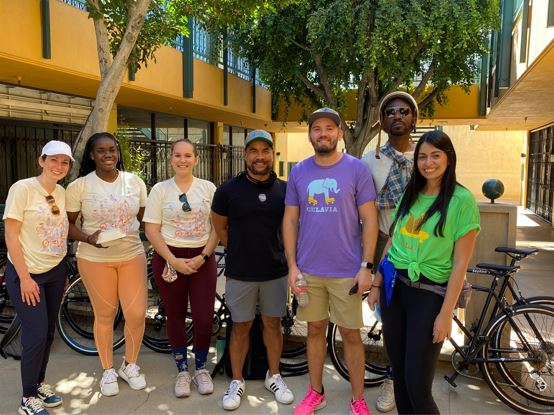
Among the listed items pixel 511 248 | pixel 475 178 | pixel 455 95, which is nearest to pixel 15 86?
pixel 511 248

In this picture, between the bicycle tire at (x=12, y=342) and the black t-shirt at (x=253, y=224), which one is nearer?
the black t-shirt at (x=253, y=224)

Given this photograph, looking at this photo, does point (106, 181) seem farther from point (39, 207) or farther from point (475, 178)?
point (475, 178)

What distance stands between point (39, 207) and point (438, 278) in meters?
2.34

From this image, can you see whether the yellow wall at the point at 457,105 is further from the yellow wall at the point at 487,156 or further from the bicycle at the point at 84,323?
the yellow wall at the point at 487,156

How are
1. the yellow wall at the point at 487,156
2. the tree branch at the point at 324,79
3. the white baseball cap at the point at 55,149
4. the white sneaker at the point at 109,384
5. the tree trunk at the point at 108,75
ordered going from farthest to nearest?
the yellow wall at the point at 487,156 → the tree branch at the point at 324,79 → the tree trunk at the point at 108,75 → the white sneaker at the point at 109,384 → the white baseball cap at the point at 55,149

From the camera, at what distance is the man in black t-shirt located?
10.2ft

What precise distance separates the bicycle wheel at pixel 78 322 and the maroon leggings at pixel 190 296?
889mm

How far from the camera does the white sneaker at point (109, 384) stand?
3.33m

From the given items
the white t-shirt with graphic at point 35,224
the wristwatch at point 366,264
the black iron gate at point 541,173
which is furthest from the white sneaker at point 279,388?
the black iron gate at point 541,173

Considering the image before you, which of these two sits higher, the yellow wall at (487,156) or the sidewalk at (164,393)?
the yellow wall at (487,156)

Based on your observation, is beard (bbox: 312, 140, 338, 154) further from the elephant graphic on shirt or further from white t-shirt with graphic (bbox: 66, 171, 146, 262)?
white t-shirt with graphic (bbox: 66, 171, 146, 262)

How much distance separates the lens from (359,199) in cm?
282

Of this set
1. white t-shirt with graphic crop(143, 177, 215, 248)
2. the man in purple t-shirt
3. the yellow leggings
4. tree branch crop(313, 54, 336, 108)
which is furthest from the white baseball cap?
tree branch crop(313, 54, 336, 108)

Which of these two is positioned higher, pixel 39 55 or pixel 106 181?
pixel 39 55
